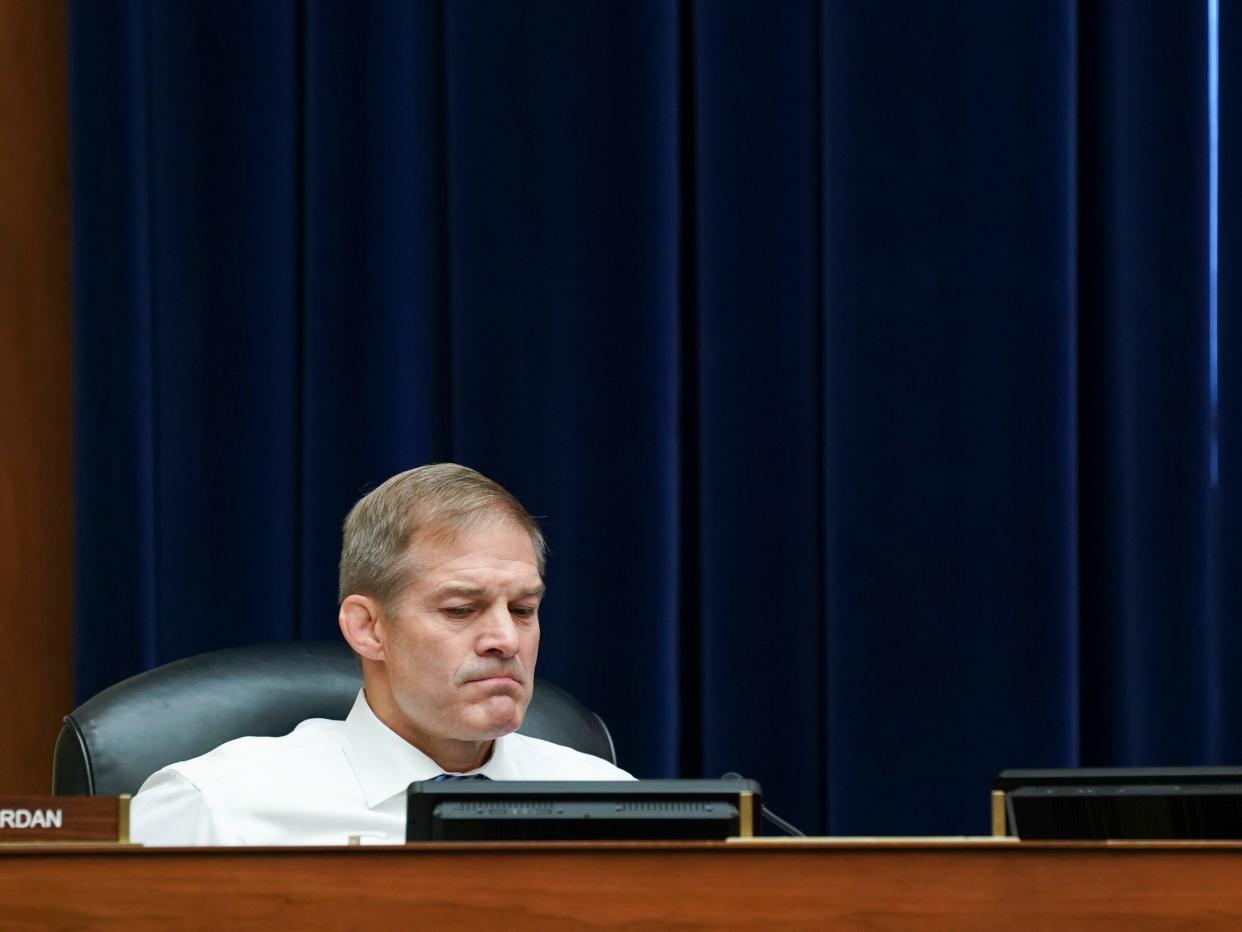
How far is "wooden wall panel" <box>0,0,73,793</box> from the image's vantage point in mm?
2697

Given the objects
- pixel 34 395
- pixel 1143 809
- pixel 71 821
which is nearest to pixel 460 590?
pixel 71 821

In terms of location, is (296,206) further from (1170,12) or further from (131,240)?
(1170,12)

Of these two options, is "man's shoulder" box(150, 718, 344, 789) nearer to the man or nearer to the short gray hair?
the man

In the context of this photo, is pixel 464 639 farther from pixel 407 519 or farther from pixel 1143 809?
pixel 1143 809

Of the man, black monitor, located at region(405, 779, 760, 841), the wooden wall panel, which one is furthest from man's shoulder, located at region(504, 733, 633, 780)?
the wooden wall panel

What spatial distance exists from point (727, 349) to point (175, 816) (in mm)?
1168

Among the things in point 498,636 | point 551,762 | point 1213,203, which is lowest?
point 551,762

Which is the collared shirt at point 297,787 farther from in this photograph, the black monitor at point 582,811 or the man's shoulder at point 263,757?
the black monitor at point 582,811

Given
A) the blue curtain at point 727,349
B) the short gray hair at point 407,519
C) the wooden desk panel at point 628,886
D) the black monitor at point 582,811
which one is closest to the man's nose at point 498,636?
the short gray hair at point 407,519

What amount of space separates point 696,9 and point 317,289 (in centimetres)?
79

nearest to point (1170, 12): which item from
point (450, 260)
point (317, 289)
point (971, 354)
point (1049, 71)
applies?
point (1049, 71)

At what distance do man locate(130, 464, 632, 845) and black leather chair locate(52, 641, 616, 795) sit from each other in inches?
2.4

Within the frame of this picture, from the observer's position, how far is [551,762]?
214cm

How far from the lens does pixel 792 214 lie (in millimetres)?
2541
